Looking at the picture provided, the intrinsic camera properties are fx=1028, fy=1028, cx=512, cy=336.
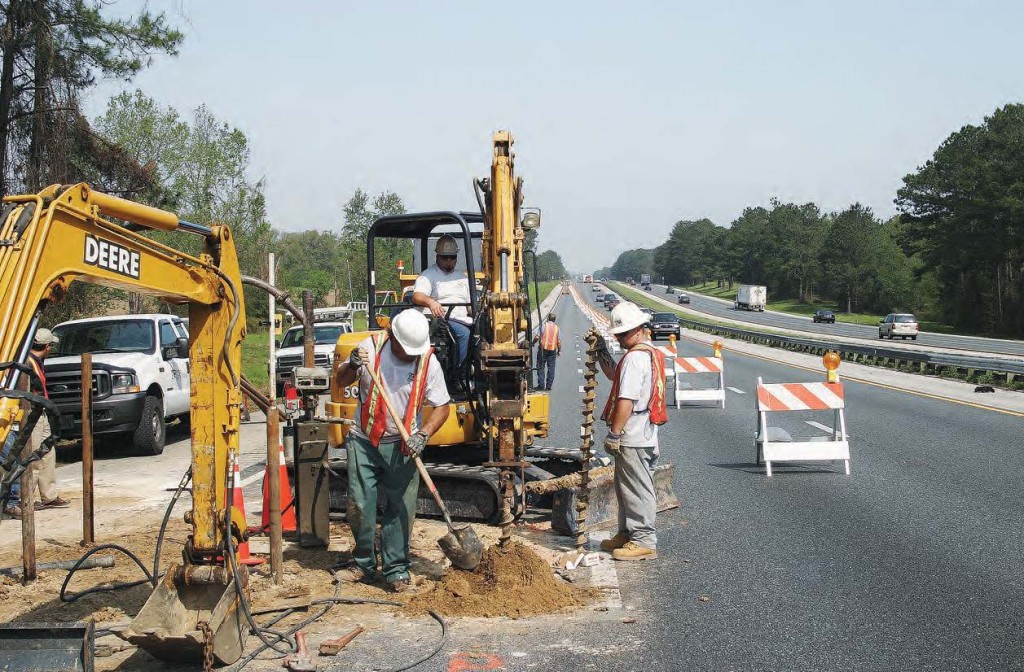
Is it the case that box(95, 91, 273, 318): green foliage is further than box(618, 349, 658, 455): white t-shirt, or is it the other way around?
box(95, 91, 273, 318): green foliage

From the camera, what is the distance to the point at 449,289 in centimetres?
983

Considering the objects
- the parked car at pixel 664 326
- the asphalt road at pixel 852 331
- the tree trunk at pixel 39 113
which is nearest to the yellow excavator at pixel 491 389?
the tree trunk at pixel 39 113

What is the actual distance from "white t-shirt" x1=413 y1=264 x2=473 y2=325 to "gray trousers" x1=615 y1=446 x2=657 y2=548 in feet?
7.42

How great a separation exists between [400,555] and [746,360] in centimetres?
3261

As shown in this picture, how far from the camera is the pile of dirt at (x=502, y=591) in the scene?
22.5 ft

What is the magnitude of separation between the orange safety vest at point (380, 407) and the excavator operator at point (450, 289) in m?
1.99

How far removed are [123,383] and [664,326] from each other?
50977 millimetres

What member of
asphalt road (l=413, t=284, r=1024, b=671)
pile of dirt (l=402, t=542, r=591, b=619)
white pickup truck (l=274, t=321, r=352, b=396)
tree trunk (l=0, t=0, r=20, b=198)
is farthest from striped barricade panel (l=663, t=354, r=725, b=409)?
pile of dirt (l=402, t=542, r=591, b=619)

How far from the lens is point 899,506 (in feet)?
33.6

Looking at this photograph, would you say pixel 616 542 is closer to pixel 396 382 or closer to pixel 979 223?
pixel 396 382

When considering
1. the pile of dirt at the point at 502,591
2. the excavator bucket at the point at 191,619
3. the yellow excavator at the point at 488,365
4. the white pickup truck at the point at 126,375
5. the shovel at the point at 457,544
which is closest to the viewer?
the excavator bucket at the point at 191,619

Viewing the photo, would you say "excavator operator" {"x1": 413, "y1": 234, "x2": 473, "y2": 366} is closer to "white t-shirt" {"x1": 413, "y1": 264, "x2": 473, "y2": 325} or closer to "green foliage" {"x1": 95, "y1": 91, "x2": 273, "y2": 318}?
"white t-shirt" {"x1": 413, "y1": 264, "x2": 473, "y2": 325}

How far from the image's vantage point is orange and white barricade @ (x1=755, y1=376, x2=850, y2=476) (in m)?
12.6

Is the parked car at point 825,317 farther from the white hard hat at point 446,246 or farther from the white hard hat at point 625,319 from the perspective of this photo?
the white hard hat at point 625,319
